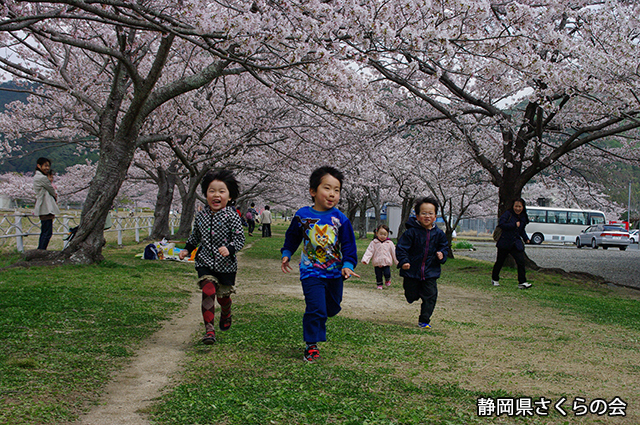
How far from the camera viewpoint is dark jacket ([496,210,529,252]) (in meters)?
11.2

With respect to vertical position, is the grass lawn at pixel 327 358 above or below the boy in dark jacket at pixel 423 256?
below

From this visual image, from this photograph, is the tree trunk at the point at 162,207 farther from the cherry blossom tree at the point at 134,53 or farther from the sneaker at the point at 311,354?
the sneaker at the point at 311,354

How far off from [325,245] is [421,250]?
210cm

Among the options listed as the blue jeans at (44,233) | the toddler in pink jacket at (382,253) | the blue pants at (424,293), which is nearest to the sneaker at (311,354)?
the blue pants at (424,293)

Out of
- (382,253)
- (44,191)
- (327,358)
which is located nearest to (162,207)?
(44,191)

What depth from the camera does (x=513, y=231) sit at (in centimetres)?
1123

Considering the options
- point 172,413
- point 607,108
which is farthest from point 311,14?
point 607,108

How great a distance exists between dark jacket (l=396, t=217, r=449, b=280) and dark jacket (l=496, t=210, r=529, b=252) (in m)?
5.41

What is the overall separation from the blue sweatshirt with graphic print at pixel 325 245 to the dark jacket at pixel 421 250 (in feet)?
5.63

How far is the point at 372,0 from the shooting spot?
6707 millimetres

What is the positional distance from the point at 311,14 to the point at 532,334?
4.69m

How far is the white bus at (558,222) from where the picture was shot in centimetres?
4234

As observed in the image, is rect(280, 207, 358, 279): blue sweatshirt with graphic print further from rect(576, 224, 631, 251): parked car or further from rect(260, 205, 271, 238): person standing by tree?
rect(576, 224, 631, 251): parked car

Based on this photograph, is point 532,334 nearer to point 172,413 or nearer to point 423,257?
point 423,257
